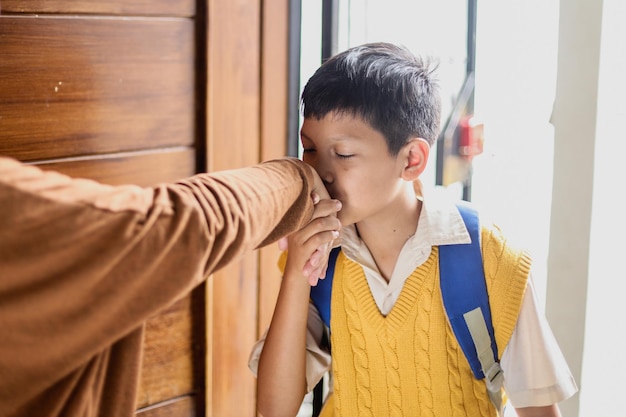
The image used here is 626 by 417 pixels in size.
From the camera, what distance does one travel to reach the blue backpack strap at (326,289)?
1.37 meters

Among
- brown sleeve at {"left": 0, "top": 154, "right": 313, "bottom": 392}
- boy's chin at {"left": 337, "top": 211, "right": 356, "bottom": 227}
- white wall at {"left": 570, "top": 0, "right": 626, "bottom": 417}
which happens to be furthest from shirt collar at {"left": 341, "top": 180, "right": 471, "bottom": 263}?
brown sleeve at {"left": 0, "top": 154, "right": 313, "bottom": 392}

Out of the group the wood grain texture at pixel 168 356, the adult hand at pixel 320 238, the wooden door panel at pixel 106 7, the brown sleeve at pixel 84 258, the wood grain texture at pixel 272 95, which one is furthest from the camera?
the wood grain texture at pixel 272 95

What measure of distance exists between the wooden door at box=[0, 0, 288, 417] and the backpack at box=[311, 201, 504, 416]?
0.84 m

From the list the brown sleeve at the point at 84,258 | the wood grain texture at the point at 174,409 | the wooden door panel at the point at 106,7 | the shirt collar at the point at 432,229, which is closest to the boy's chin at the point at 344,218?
the shirt collar at the point at 432,229

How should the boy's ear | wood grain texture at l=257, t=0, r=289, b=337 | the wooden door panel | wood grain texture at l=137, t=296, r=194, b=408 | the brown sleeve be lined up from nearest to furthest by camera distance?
the brown sleeve
the boy's ear
the wooden door panel
wood grain texture at l=137, t=296, r=194, b=408
wood grain texture at l=257, t=0, r=289, b=337

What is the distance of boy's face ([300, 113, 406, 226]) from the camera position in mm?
1244

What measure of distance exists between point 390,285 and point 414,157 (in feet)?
0.73

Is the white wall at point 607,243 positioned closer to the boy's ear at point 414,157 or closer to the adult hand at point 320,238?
the boy's ear at point 414,157

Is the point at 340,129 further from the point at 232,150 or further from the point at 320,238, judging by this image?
the point at 232,150

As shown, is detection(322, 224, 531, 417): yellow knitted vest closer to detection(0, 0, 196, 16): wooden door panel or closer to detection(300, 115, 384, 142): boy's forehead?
detection(300, 115, 384, 142): boy's forehead

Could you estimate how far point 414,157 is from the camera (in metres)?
1.33

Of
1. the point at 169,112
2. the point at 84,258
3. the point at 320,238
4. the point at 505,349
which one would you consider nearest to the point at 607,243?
the point at 505,349

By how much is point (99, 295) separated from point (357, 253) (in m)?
0.74

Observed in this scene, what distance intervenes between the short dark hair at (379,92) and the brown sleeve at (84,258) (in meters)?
0.57
